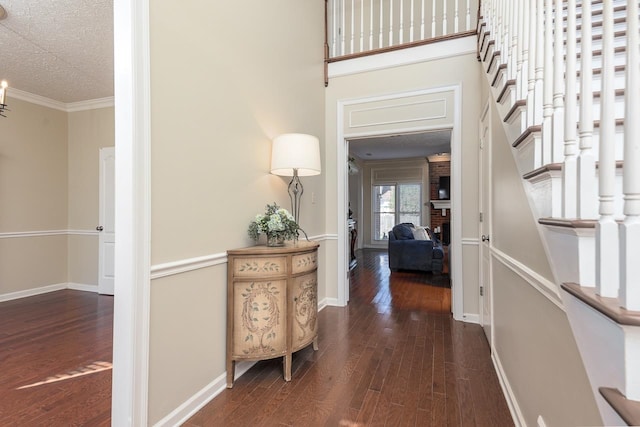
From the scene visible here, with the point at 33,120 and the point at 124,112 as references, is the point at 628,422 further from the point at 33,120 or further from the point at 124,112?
the point at 33,120

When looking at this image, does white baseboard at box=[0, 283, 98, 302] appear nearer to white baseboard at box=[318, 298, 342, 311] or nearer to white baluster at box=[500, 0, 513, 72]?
white baseboard at box=[318, 298, 342, 311]

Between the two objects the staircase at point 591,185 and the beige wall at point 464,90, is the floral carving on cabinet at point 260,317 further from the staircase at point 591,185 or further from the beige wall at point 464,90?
the beige wall at point 464,90

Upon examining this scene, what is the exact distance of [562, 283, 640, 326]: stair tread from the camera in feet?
2.05

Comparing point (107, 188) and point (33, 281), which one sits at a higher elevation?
point (107, 188)

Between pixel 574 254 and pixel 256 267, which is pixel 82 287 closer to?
pixel 256 267

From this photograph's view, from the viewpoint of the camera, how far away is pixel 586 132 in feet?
2.77

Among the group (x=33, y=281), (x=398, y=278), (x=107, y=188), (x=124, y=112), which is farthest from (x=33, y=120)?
(x=398, y=278)

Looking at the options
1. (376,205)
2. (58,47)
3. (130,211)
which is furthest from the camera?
(376,205)

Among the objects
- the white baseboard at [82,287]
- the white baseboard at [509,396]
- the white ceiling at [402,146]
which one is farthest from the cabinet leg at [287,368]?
the white ceiling at [402,146]

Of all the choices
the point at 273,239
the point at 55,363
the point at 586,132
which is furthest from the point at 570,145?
the point at 55,363

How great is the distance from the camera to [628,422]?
59cm

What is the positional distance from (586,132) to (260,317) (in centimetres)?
181

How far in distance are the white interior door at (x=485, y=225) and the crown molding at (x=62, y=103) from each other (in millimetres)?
4791

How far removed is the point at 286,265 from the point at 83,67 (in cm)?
350
